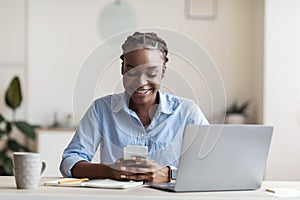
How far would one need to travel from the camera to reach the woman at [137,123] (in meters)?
2.30

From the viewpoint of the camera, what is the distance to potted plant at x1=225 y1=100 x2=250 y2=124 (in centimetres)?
529

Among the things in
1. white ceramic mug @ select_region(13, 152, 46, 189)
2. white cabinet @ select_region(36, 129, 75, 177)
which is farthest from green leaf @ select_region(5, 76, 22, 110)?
white ceramic mug @ select_region(13, 152, 46, 189)

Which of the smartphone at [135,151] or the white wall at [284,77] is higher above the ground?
the white wall at [284,77]

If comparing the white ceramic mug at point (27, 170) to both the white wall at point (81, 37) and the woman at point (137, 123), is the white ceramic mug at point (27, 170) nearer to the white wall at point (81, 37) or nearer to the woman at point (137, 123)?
the woman at point (137, 123)

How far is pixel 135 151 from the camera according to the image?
2.29 metres

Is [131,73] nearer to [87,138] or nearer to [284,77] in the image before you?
[87,138]

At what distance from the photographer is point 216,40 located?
5.46 metres

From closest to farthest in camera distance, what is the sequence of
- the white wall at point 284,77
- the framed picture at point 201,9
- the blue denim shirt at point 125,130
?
the blue denim shirt at point 125,130, the white wall at point 284,77, the framed picture at point 201,9

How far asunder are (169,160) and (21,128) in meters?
3.00

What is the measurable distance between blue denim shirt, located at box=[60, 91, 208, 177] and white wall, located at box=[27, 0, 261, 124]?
295 centimetres

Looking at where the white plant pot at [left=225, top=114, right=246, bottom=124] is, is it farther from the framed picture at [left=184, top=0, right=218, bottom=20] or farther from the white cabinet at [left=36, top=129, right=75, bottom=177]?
the white cabinet at [left=36, top=129, right=75, bottom=177]

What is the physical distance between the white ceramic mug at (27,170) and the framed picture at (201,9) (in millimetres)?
3574

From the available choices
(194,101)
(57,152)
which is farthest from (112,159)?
(57,152)

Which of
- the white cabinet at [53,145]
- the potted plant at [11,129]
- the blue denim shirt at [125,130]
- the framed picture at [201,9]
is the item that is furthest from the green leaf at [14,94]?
the blue denim shirt at [125,130]
